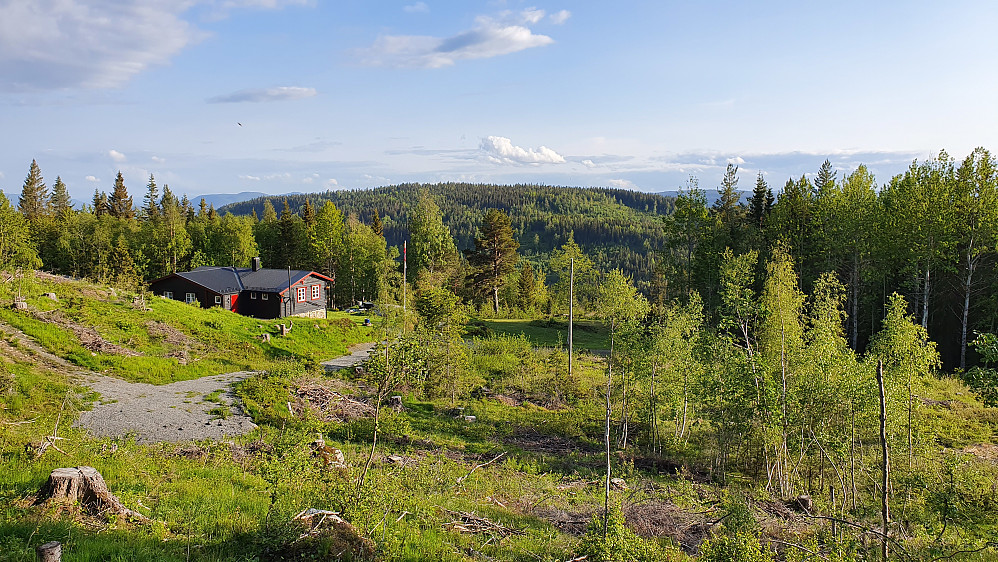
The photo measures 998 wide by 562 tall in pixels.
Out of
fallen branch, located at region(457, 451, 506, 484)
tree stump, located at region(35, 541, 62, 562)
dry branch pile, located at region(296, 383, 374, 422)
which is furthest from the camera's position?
dry branch pile, located at region(296, 383, 374, 422)

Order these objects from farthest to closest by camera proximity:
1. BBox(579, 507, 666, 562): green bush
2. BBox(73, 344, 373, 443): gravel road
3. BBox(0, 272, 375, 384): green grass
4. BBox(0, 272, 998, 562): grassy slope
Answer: BBox(0, 272, 375, 384): green grass, BBox(73, 344, 373, 443): gravel road, BBox(0, 272, 998, 562): grassy slope, BBox(579, 507, 666, 562): green bush

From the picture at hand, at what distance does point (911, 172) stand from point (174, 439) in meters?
38.1

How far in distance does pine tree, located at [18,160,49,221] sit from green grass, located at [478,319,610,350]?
67.2m

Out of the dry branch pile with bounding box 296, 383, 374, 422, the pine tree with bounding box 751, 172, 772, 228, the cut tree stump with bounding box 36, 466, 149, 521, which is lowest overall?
the dry branch pile with bounding box 296, 383, 374, 422

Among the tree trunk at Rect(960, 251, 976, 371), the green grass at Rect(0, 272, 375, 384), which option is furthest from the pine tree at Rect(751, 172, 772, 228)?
the green grass at Rect(0, 272, 375, 384)

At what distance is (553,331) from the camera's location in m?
43.3

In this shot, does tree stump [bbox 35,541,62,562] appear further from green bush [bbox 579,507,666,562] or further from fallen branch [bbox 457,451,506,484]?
fallen branch [bbox 457,451,506,484]

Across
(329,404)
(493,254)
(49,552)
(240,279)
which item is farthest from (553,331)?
(49,552)

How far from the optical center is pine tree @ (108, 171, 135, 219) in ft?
239

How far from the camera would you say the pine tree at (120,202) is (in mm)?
72812

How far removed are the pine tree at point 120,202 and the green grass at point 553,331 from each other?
60.8m

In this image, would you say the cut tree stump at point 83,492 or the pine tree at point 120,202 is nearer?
the cut tree stump at point 83,492

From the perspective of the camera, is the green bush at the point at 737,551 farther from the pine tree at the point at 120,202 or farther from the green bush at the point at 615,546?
the pine tree at the point at 120,202

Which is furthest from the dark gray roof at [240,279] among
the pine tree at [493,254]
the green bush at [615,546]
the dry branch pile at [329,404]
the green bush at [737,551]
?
the green bush at [737,551]
